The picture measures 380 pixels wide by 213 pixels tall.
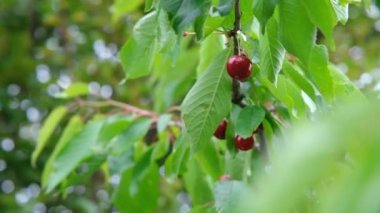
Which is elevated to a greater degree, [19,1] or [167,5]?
[167,5]

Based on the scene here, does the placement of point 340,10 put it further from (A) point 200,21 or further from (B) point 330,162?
(B) point 330,162

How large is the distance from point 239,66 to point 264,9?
0.52 ft

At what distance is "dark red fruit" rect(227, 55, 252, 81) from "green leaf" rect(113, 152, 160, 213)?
0.50 m

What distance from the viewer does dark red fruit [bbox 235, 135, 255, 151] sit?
1.05 m

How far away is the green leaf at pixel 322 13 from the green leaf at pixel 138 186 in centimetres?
65

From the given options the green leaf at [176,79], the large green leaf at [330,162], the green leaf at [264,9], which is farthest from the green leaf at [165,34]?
the green leaf at [176,79]

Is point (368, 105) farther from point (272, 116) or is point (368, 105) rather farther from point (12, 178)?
point (12, 178)

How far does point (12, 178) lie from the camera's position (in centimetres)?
343

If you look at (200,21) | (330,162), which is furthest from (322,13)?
(330,162)

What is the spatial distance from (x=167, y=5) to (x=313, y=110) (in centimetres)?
31

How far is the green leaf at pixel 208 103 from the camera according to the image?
0.96 meters

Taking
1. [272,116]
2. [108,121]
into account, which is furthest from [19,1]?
[272,116]

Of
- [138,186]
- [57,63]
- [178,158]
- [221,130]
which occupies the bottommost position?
[57,63]

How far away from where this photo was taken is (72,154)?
4.97 feet
